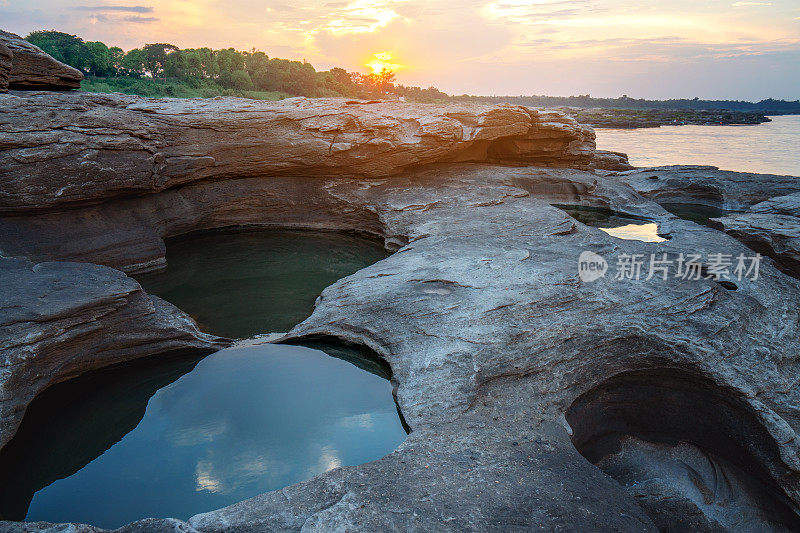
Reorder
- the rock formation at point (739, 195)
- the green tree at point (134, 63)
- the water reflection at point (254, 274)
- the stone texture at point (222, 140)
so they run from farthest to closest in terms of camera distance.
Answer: the green tree at point (134, 63)
the rock formation at point (739, 195)
the stone texture at point (222, 140)
the water reflection at point (254, 274)

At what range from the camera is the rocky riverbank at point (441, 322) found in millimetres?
4609

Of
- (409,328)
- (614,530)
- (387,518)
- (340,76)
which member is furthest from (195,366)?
(340,76)

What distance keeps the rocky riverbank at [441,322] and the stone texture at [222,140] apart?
0.17ft

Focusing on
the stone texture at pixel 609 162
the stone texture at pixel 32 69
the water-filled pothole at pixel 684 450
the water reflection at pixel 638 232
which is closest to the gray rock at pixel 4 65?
the stone texture at pixel 32 69

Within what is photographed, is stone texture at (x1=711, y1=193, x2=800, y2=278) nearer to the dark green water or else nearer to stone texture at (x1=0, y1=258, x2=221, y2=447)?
the dark green water

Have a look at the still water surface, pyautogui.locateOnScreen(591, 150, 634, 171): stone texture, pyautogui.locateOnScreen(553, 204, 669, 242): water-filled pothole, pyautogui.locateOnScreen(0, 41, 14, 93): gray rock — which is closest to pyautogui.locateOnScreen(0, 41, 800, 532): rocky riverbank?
pyautogui.locateOnScreen(553, 204, 669, 242): water-filled pothole

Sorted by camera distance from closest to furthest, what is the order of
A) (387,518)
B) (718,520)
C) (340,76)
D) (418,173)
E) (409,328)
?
(387,518) → (718,520) → (409,328) → (418,173) → (340,76)

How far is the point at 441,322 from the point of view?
707 cm

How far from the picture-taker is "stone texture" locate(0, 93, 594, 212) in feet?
32.5

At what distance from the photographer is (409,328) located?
7160mm

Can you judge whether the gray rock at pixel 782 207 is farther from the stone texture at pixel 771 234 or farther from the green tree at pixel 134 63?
the green tree at pixel 134 63

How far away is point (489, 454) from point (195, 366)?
4519 millimetres

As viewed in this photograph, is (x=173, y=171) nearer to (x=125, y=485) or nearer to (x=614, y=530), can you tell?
(x=125, y=485)

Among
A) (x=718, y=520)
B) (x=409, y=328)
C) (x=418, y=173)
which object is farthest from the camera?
(x=418, y=173)
